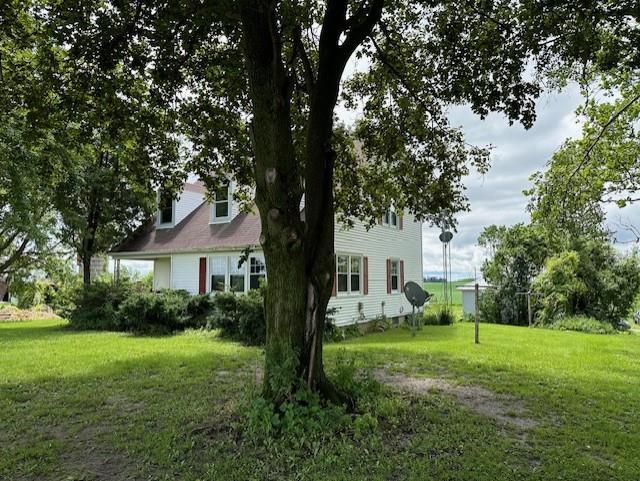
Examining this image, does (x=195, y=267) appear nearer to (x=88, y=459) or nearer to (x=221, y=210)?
(x=221, y=210)

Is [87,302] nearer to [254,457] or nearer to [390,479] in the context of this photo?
[254,457]

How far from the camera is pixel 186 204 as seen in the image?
1881 centimetres

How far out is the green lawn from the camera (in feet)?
12.2

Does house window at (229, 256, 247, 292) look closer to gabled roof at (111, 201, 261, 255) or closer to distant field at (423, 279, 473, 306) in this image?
gabled roof at (111, 201, 261, 255)

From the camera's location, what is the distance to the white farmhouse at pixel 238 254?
15.3m

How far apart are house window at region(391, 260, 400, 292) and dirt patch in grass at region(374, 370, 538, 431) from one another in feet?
38.7

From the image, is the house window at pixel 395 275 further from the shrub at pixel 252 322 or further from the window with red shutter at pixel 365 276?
the shrub at pixel 252 322

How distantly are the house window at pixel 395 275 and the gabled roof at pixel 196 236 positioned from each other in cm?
679

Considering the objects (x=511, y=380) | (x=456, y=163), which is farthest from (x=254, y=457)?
(x=456, y=163)

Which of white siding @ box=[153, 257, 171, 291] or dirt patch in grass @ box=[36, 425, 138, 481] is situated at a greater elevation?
white siding @ box=[153, 257, 171, 291]

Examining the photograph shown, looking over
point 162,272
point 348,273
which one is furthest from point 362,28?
point 162,272

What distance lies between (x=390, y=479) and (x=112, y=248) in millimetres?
18190

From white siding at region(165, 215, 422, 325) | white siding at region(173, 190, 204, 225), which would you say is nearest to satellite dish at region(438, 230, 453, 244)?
white siding at region(165, 215, 422, 325)

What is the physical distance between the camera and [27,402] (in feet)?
19.1
